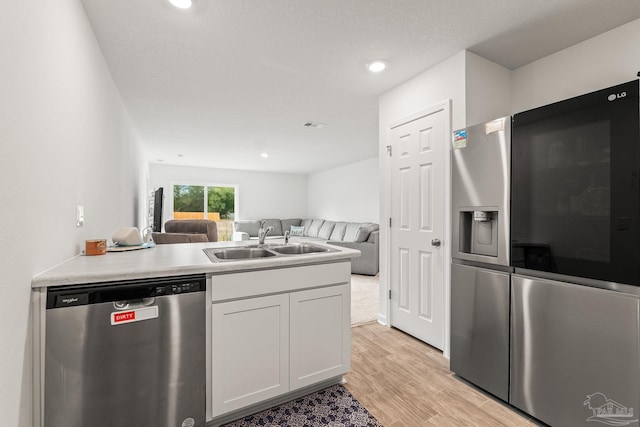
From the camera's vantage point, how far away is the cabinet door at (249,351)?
1490 mm

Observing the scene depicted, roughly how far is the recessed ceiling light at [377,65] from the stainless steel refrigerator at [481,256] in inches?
34.5

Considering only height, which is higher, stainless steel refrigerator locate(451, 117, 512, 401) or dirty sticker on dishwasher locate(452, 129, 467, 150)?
dirty sticker on dishwasher locate(452, 129, 467, 150)

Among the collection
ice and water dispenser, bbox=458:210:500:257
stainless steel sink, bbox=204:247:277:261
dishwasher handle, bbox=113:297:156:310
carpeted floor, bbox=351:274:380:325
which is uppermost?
ice and water dispenser, bbox=458:210:500:257

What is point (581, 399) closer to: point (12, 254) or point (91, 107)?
point (12, 254)

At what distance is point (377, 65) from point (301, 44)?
68 centimetres

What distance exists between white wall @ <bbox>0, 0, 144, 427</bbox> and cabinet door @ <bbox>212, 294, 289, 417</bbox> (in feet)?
2.38

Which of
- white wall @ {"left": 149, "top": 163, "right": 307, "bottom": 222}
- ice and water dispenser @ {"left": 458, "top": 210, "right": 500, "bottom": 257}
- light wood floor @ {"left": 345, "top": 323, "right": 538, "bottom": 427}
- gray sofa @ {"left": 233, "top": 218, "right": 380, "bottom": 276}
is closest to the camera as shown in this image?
light wood floor @ {"left": 345, "top": 323, "right": 538, "bottom": 427}

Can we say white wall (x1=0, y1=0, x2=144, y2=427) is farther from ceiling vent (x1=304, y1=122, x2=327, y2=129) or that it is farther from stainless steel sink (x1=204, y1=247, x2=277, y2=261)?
ceiling vent (x1=304, y1=122, x2=327, y2=129)

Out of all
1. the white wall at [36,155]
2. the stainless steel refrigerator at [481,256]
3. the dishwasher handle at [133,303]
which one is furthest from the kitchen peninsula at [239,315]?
the stainless steel refrigerator at [481,256]

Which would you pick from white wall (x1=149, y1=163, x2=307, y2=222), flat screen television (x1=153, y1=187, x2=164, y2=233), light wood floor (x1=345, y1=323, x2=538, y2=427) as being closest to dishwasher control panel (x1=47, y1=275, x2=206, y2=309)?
light wood floor (x1=345, y1=323, x2=538, y2=427)

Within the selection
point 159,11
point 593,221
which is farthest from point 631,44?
point 159,11

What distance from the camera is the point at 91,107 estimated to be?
194 cm

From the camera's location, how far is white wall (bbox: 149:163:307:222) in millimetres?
7145

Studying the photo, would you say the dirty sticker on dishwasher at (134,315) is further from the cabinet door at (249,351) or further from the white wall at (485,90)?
the white wall at (485,90)
